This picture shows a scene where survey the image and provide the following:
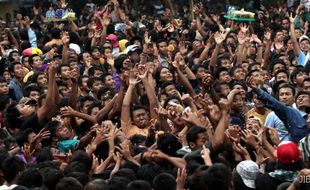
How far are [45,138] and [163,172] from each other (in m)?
1.91

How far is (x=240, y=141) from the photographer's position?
8.34 metres

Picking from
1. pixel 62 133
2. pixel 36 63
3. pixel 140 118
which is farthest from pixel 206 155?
pixel 36 63

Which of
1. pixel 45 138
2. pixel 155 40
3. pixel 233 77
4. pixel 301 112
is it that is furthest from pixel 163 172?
pixel 155 40

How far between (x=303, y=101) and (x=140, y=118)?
1.59 metres

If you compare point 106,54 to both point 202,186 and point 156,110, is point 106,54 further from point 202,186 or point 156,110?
point 202,186

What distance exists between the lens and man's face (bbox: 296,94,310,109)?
31.2 feet

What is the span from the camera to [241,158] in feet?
26.0

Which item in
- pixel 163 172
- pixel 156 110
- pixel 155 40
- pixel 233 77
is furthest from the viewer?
pixel 155 40

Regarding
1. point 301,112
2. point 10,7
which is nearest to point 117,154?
point 301,112

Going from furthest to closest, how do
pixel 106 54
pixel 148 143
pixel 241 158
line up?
pixel 106 54
pixel 148 143
pixel 241 158

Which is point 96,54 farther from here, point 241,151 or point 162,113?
point 241,151

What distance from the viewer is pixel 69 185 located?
674 cm

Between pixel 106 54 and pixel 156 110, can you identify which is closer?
pixel 156 110

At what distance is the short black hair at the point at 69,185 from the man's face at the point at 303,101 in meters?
3.38
